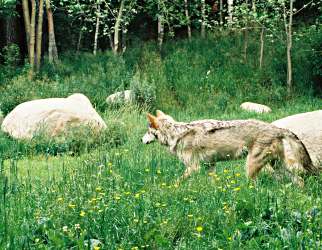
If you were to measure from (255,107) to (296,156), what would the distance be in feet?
30.5

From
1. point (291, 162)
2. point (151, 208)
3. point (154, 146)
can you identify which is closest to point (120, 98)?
point (154, 146)

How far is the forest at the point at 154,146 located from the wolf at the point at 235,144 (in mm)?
46

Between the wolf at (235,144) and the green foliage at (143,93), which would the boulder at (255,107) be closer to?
Result: the green foliage at (143,93)

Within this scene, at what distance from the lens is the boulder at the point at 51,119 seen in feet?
39.7

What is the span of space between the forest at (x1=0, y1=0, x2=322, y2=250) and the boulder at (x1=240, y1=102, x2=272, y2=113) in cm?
9

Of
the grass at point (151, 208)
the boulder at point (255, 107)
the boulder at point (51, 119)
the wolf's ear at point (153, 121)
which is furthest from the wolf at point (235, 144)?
the boulder at point (255, 107)

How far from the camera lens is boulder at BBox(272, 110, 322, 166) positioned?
8.87m

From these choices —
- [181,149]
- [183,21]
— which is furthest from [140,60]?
[181,149]

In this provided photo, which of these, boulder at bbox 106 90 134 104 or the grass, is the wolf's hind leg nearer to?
the grass

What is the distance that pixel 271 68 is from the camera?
19.3 metres

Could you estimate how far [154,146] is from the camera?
9273 millimetres

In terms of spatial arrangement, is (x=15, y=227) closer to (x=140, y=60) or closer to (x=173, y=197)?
(x=173, y=197)

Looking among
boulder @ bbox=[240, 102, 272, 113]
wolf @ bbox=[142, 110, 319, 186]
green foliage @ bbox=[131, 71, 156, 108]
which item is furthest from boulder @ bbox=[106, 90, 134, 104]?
wolf @ bbox=[142, 110, 319, 186]

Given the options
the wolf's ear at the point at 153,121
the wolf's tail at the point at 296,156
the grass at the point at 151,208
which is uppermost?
the wolf's ear at the point at 153,121
